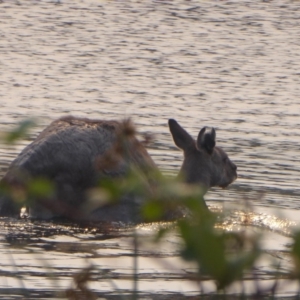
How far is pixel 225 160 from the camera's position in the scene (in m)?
9.33

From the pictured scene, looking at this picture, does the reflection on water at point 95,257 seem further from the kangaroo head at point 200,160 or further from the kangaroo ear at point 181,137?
the kangaroo ear at point 181,137

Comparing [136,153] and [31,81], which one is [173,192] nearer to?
[136,153]

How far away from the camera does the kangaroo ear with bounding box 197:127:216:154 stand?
867 cm

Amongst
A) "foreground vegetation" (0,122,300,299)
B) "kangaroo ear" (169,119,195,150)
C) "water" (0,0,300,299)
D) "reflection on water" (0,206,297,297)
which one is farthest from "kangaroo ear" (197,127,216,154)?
"foreground vegetation" (0,122,300,299)

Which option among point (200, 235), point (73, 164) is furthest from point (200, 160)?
Answer: point (200, 235)

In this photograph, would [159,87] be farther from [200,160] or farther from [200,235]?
[200,235]

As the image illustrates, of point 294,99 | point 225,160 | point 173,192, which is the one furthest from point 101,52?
point 173,192

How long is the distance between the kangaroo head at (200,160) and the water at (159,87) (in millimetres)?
224

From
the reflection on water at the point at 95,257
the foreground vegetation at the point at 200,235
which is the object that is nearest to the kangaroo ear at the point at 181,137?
the reflection on water at the point at 95,257

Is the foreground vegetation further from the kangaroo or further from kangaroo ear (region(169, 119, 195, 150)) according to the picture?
kangaroo ear (region(169, 119, 195, 150))

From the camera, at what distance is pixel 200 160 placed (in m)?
9.10

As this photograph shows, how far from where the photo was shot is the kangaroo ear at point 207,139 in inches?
341

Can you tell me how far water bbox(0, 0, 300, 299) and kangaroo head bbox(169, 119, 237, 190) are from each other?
22 centimetres

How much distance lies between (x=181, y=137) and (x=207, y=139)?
32 cm
